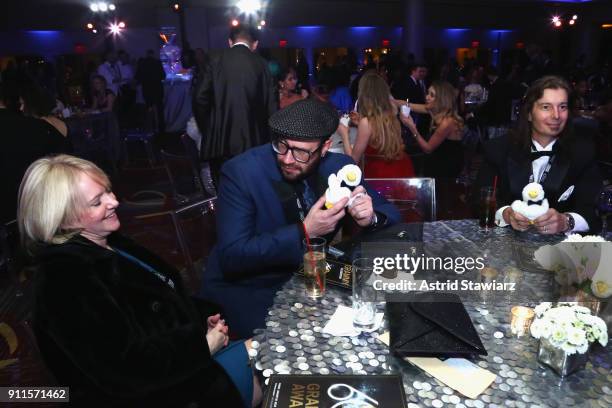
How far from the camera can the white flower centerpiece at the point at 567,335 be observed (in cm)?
110

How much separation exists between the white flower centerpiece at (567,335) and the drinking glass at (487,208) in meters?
0.89

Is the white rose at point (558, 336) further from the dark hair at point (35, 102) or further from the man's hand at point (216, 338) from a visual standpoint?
the dark hair at point (35, 102)

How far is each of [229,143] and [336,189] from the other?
249 centimetres

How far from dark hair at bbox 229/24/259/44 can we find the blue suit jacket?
224 centimetres

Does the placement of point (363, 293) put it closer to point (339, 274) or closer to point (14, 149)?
point (339, 274)

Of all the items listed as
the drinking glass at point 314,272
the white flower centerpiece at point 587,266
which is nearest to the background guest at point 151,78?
the drinking glass at point 314,272

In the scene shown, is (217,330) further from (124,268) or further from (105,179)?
(105,179)

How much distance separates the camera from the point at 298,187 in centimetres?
211

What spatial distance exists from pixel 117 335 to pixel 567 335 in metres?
1.27

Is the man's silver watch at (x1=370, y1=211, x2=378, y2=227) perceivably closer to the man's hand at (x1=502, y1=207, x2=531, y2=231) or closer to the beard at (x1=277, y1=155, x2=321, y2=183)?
the beard at (x1=277, y1=155, x2=321, y2=183)

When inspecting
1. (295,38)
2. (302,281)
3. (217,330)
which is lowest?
(217,330)

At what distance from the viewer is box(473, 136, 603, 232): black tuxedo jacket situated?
234 centimetres

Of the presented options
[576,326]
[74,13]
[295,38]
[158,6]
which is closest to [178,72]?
[158,6]

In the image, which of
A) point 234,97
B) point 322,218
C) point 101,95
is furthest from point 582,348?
point 101,95
